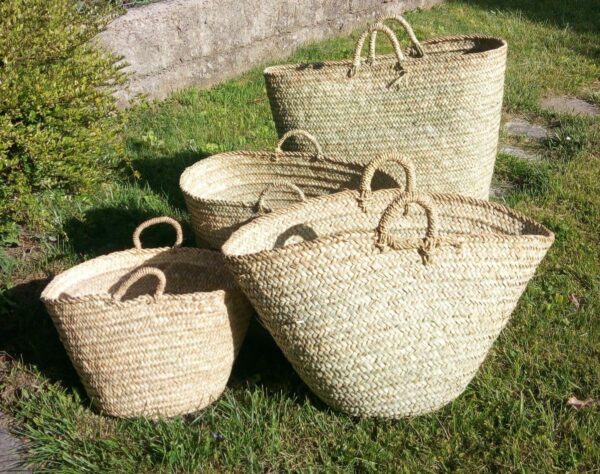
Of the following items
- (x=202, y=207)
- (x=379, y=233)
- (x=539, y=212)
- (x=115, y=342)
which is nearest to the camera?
(x=379, y=233)

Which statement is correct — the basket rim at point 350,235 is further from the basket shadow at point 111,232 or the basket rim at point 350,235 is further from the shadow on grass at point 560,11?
the shadow on grass at point 560,11

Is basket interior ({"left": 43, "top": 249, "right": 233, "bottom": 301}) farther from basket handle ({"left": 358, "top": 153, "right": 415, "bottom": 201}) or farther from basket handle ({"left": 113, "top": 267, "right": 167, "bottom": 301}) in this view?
basket handle ({"left": 358, "top": 153, "right": 415, "bottom": 201})

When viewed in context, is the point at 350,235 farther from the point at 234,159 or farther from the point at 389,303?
the point at 234,159

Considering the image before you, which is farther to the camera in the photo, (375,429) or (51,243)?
(51,243)

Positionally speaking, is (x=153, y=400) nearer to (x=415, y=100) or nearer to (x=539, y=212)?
(x=415, y=100)

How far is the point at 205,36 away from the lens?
579 cm

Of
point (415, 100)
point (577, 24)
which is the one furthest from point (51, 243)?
point (577, 24)

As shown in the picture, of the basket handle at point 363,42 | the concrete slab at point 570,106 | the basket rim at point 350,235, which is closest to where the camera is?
the basket rim at point 350,235

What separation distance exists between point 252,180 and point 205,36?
246 centimetres

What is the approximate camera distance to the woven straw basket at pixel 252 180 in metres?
3.22

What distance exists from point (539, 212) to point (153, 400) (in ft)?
7.66

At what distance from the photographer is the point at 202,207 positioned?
3.17 meters

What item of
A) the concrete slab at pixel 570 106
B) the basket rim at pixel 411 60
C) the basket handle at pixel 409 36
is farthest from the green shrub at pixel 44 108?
the concrete slab at pixel 570 106

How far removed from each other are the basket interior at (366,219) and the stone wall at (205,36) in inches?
94.2
